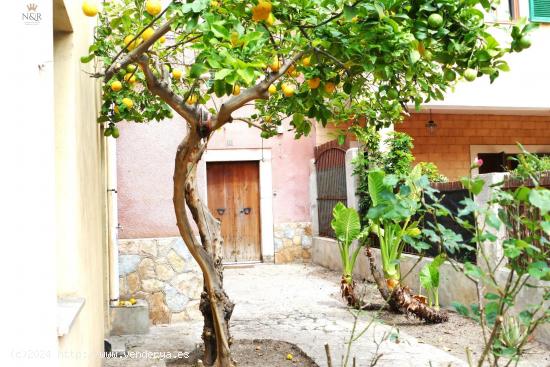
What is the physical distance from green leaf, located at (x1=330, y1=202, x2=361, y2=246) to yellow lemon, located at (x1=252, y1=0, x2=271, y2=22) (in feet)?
14.9

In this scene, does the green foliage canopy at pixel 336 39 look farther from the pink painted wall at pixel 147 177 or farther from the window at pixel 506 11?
the window at pixel 506 11

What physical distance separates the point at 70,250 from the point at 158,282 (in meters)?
3.93

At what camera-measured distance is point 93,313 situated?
13.6ft

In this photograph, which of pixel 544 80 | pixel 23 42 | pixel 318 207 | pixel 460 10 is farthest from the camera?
pixel 318 207

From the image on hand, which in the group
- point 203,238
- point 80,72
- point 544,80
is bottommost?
point 203,238

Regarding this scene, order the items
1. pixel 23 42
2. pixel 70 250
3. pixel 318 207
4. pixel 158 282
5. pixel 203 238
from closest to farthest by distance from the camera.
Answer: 1. pixel 23 42
2. pixel 70 250
3. pixel 203 238
4. pixel 158 282
5. pixel 318 207

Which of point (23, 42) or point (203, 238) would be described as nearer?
point (23, 42)

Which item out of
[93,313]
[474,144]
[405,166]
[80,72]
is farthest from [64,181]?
[474,144]

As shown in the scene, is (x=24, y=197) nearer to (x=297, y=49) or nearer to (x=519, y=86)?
(x=297, y=49)

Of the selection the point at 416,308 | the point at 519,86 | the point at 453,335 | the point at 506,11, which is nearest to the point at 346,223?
the point at 416,308

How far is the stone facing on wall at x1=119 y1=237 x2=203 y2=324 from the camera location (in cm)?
695

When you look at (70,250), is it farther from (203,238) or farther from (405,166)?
(405,166)

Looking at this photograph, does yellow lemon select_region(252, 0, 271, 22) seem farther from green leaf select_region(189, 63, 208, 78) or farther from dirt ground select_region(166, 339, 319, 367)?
dirt ground select_region(166, 339, 319, 367)

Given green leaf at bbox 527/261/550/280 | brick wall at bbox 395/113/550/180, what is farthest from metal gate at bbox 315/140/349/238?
green leaf at bbox 527/261/550/280
